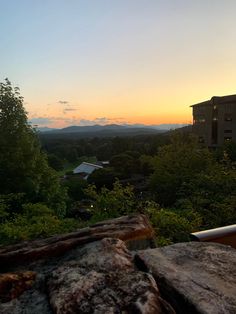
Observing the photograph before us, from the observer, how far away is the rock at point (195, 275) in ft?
8.95

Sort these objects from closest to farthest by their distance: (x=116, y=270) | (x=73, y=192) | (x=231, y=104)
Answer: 1. (x=116, y=270)
2. (x=73, y=192)
3. (x=231, y=104)

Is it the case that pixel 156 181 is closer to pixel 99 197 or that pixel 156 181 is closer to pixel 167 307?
pixel 99 197

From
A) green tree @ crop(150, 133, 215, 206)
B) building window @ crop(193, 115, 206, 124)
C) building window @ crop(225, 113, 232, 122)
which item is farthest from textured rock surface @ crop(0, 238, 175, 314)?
building window @ crop(193, 115, 206, 124)

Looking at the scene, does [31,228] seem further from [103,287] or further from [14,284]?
[103,287]

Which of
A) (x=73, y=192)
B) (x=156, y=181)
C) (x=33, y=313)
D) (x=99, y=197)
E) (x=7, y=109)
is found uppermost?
(x=7, y=109)

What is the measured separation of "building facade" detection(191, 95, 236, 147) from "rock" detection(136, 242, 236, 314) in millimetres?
63309

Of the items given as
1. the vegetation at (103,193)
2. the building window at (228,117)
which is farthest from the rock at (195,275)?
the building window at (228,117)

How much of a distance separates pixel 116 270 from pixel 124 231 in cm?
95

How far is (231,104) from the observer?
65438 millimetres

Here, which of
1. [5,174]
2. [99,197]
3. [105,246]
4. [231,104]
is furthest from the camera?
[231,104]

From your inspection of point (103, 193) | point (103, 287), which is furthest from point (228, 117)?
point (103, 287)

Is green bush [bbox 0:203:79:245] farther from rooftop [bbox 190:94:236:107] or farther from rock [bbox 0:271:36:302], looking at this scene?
rooftop [bbox 190:94:236:107]

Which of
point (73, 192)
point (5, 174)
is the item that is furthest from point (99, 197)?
point (73, 192)

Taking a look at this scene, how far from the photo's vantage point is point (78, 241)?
3.77m
